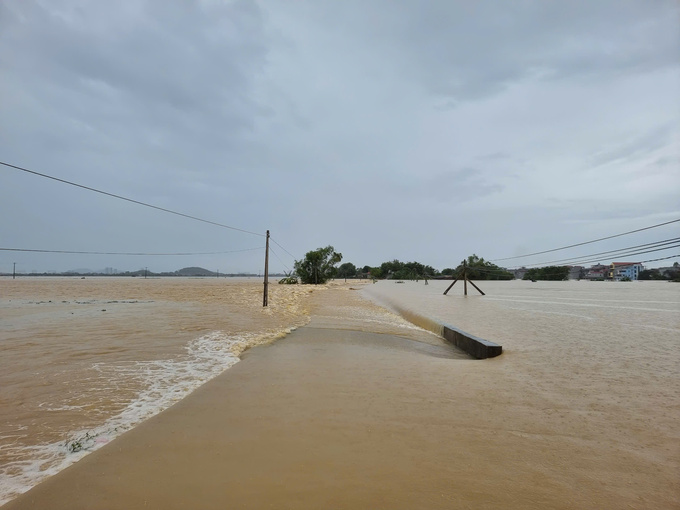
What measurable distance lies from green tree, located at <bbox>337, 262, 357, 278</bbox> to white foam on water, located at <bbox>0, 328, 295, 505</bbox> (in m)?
140

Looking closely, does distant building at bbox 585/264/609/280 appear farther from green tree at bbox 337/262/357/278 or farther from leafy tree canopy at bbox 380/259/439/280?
green tree at bbox 337/262/357/278

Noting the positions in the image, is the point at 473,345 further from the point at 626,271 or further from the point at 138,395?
the point at 626,271

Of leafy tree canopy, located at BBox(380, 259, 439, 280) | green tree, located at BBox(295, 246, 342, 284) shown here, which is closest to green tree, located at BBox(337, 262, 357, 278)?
leafy tree canopy, located at BBox(380, 259, 439, 280)

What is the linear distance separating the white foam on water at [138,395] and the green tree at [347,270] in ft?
459

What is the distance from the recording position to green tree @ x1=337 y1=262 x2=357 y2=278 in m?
151

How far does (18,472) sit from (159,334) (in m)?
7.17

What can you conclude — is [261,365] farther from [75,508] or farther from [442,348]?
[442,348]

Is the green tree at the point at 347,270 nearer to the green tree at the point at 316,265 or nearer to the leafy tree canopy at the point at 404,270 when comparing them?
the leafy tree canopy at the point at 404,270

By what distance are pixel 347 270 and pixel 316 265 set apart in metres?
89.6

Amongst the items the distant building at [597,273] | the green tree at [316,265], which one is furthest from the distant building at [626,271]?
the green tree at [316,265]

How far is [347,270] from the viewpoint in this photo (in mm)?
151750

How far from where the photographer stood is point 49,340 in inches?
331

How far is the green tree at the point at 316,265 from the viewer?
62.6 m

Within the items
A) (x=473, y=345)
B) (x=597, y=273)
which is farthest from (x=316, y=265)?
(x=597, y=273)
